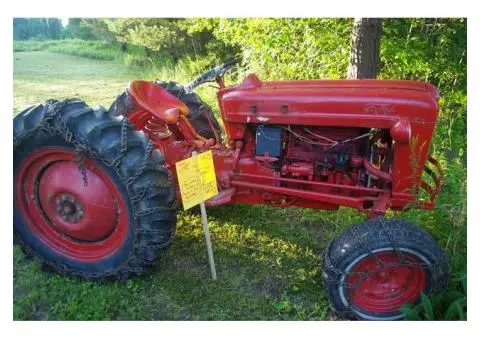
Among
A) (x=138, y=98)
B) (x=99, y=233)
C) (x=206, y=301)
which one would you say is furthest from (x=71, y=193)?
(x=206, y=301)

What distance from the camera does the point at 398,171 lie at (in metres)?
3.00

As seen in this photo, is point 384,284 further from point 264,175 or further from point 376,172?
point 264,175

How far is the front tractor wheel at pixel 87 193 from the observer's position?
9.29 ft

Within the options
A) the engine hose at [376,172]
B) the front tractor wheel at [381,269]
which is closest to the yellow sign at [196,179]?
the front tractor wheel at [381,269]

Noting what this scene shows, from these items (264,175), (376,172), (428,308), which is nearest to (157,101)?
(264,175)

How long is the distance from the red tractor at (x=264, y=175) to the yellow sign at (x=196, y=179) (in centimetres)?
9

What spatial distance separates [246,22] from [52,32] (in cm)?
246

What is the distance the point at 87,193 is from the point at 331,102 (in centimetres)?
168

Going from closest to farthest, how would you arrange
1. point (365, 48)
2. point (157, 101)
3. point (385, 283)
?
point (385, 283) → point (157, 101) → point (365, 48)

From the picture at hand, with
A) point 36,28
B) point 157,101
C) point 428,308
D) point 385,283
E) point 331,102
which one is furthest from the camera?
point 157,101

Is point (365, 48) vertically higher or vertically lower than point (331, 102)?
higher

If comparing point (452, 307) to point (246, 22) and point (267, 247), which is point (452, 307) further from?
point (246, 22)

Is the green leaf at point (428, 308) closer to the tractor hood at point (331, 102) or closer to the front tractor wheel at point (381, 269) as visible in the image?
the front tractor wheel at point (381, 269)

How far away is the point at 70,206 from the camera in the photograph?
122 inches
